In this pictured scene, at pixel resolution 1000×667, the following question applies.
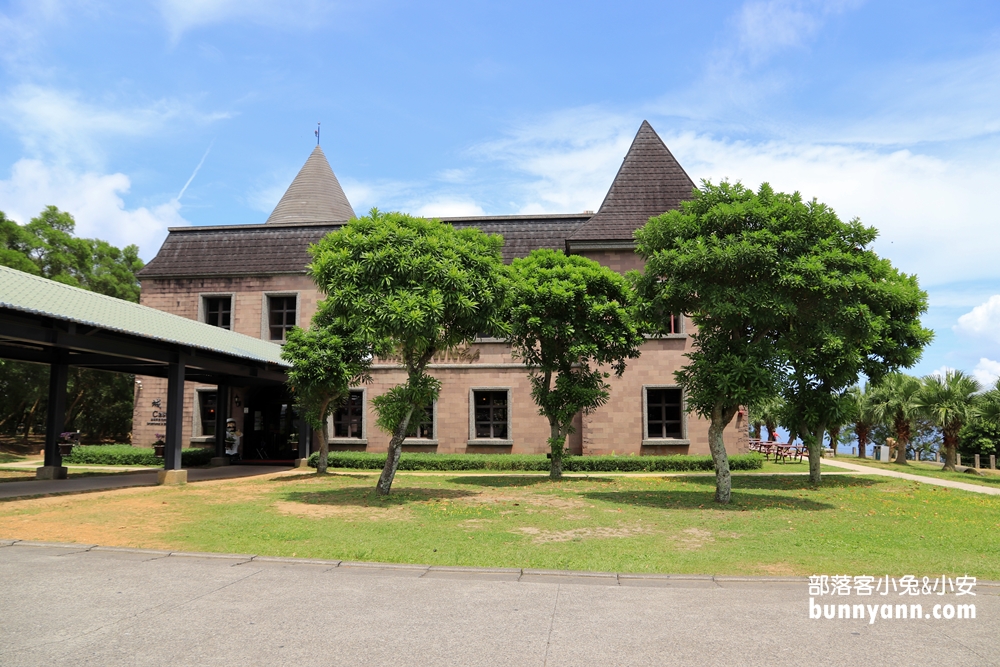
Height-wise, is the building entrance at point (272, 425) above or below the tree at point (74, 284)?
below

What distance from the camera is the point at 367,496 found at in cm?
1521

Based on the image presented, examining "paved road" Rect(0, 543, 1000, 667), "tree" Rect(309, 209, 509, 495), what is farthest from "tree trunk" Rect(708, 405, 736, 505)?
"paved road" Rect(0, 543, 1000, 667)

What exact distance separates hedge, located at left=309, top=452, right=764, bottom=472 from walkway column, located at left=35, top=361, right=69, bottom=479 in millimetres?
7839

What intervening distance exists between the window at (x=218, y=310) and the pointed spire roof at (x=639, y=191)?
14.7 meters

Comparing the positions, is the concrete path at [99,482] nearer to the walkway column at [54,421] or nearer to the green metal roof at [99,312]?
the walkway column at [54,421]

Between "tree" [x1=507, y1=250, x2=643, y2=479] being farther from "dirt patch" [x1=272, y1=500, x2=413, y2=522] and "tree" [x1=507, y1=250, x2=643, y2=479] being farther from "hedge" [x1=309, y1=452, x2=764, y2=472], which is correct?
"dirt patch" [x1=272, y1=500, x2=413, y2=522]

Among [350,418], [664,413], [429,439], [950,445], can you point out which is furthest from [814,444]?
[350,418]

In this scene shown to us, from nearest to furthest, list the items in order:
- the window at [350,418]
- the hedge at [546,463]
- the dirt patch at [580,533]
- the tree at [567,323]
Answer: the dirt patch at [580,533] < the tree at [567,323] < the hedge at [546,463] < the window at [350,418]

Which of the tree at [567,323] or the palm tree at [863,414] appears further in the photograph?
the palm tree at [863,414]

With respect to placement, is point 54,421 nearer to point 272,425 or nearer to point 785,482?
point 272,425

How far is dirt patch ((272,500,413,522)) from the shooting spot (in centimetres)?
1225

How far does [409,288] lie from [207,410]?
17.7 m

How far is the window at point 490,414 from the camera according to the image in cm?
2612

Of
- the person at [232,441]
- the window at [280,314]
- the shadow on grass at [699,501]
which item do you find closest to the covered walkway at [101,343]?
the person at [232,441]
